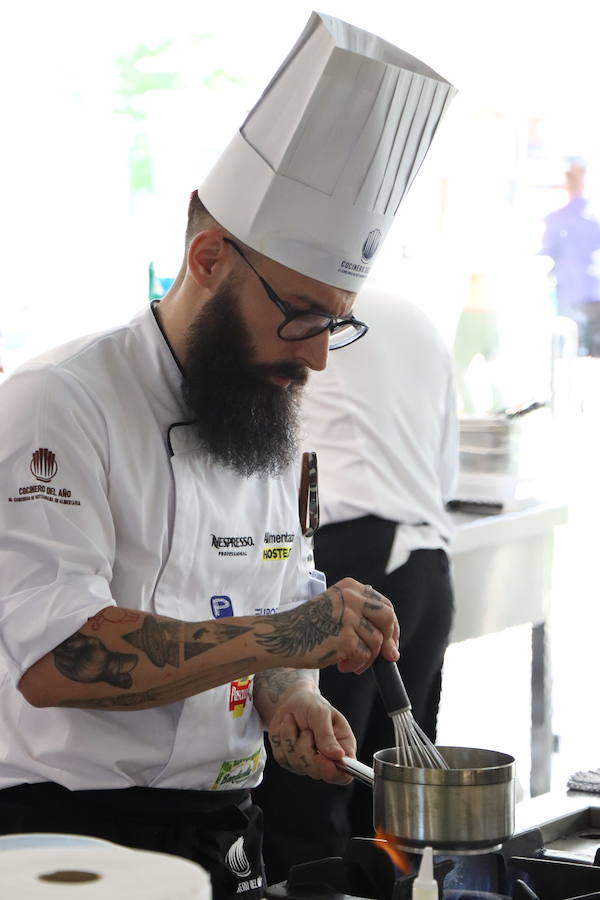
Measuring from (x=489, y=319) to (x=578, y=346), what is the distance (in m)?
0.43

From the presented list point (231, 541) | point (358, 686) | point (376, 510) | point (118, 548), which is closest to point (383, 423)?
point (376, 510)

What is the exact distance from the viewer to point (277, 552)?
1.58 meters

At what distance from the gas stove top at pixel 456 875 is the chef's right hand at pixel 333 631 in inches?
7.4

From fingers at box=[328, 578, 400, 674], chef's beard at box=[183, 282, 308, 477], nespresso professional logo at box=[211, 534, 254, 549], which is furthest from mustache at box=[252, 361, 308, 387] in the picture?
fingers at box=[328, 578, 400, 674]

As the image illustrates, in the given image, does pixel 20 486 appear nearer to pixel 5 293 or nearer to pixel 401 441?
pixel 401 441

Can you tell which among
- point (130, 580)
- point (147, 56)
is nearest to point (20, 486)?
point (130, 580)

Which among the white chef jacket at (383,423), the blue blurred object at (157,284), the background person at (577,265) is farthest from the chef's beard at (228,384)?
the background person at (577,265)

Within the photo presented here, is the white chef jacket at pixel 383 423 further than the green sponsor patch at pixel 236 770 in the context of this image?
Yes

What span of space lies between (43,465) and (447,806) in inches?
21.6

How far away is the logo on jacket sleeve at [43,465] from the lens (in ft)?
4.26

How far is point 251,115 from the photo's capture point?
154 centimetres

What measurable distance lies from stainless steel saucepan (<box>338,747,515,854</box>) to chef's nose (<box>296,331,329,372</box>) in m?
0.57

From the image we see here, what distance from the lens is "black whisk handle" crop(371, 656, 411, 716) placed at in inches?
51.3

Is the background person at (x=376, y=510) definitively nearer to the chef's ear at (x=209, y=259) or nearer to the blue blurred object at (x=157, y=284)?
the blue blurred object at (x=157, y=284)
